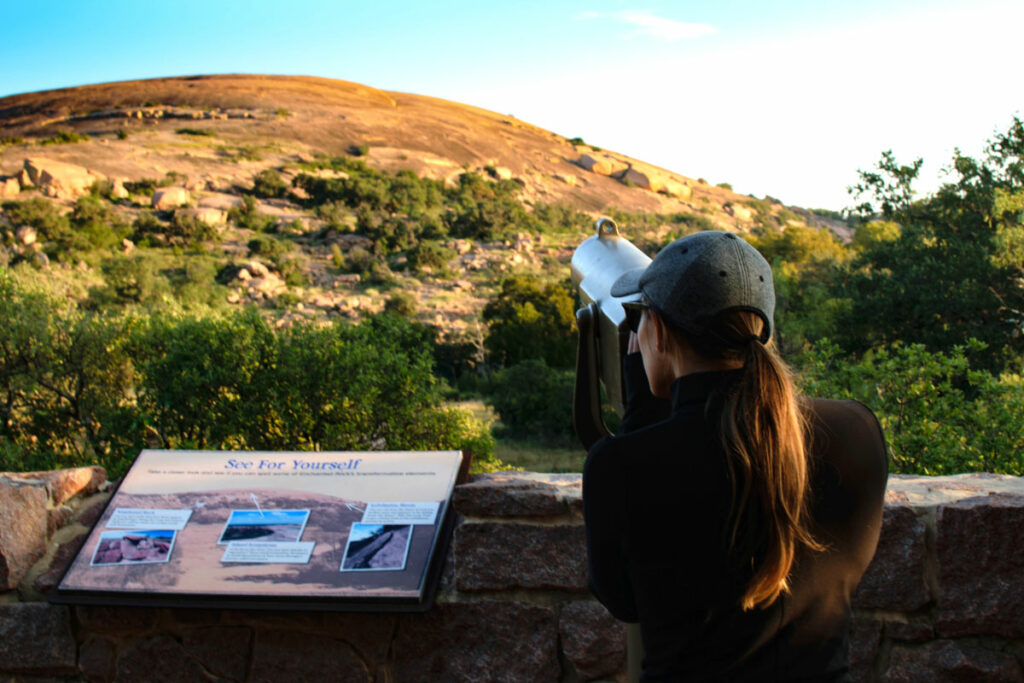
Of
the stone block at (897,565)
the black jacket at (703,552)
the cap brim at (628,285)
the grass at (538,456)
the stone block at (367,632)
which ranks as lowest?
the grass at (538,456)

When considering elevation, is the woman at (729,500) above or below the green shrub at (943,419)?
above

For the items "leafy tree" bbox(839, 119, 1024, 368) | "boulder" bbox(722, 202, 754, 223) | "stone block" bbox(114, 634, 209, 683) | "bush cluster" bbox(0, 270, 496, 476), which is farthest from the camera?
"boulder" bbox(722, 202, 754, 223)

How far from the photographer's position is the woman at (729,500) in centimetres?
113

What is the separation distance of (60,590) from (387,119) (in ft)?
229

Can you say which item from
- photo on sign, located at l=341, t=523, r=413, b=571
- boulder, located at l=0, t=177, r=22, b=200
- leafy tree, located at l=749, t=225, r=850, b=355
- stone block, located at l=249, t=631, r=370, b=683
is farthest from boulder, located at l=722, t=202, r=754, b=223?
stone block, located at l=249, t=631, r=370, b=683

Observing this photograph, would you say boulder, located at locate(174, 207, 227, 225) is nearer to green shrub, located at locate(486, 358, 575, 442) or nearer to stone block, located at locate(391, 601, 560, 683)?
green shrub, located at locate(486, 358, 575, 442)

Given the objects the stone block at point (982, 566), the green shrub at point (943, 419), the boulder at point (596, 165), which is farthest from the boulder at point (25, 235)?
the boulder at point (596, 165)

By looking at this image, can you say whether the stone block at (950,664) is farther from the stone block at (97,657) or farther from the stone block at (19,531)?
the stone block at (19,531)

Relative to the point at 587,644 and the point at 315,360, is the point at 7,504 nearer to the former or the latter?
the point at 587,644

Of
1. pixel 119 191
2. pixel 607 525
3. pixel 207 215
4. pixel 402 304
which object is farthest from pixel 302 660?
pixel 119 191

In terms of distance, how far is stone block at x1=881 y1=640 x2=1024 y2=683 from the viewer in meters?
2.14

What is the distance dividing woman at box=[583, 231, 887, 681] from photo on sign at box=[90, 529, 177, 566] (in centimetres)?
152

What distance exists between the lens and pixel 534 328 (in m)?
20.8

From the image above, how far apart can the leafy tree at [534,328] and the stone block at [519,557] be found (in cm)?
1705
